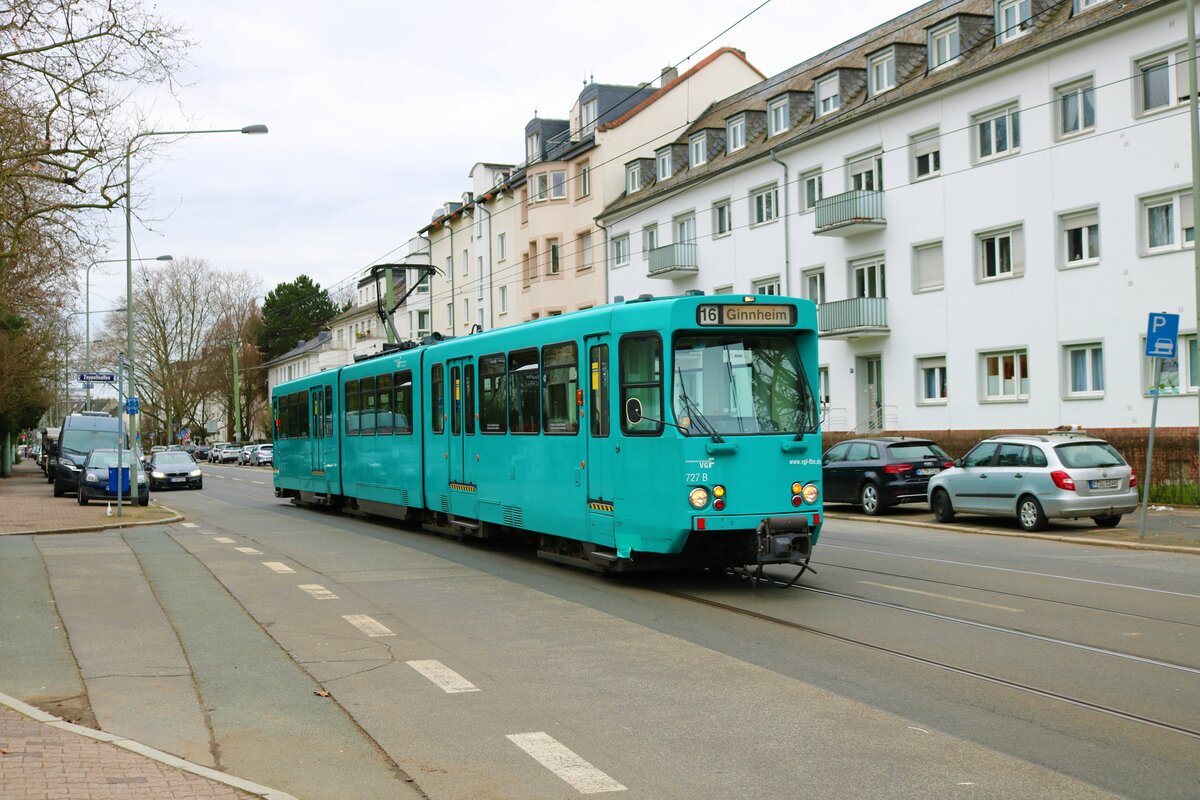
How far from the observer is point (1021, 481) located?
19406 millimetres

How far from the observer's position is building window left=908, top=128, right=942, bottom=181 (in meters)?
32.2

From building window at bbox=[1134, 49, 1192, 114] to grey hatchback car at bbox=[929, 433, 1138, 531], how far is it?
10274mm

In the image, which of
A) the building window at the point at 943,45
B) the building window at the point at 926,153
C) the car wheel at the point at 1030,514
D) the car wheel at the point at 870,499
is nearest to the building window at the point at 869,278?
the building window at the point at 926,153

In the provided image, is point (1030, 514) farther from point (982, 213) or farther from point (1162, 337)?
point (982, 213)

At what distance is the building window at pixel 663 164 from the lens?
153ft

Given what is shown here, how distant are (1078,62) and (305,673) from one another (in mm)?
25546

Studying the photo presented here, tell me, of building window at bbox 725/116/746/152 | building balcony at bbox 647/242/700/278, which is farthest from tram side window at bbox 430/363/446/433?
building window at bbox 725/116/746/152

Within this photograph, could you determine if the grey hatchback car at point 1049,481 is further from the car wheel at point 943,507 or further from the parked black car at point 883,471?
the parked black car at point 883,471

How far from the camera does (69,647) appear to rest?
9203 mm

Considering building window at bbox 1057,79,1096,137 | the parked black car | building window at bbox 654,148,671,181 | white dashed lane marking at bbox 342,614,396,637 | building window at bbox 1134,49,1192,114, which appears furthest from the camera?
building window at bbox 654,148,671,181

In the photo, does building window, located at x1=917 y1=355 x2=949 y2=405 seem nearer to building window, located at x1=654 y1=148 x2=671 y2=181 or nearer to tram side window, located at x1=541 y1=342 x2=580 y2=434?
building window, located at x1=654 y1=148 x2=671 y2=181

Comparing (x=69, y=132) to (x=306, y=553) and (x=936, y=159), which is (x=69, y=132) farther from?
(x=936, y=159)

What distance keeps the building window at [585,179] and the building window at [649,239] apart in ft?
17.5

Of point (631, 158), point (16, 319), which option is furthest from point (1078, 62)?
point (16, 319)
